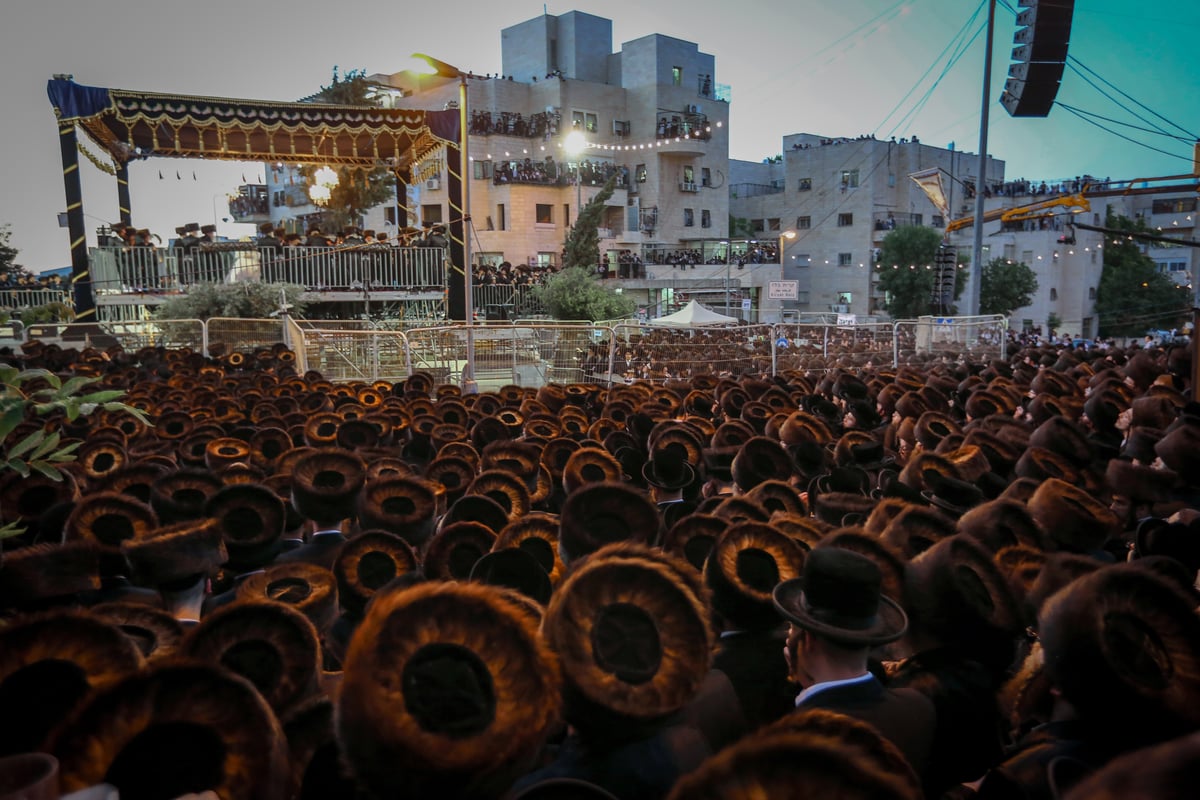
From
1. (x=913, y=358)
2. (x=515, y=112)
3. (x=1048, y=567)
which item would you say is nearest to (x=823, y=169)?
(x=515, y=112)

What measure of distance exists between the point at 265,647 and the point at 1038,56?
15.7 metres

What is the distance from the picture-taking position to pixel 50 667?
206 cm

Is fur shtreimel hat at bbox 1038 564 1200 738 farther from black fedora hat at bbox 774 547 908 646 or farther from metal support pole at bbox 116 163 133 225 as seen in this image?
metal support pole at bbox 116 163 133 225

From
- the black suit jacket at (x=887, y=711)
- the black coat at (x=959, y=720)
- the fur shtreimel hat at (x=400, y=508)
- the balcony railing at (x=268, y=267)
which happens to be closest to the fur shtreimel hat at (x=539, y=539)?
the fur shtreimel hat at (x=400, y=508)

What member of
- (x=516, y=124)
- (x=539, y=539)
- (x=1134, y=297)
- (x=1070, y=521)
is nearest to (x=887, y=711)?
(x=539, y=539)

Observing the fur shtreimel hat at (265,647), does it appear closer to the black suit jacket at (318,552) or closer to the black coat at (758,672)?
the black coat at (758,672)

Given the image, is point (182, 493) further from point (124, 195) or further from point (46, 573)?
point (124, 195)

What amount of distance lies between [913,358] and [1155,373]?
6.76 metres

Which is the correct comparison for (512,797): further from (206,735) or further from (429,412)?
(429,412)

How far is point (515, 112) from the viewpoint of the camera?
4688 centimetres

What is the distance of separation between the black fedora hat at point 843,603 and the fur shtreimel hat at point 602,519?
1.17 meters

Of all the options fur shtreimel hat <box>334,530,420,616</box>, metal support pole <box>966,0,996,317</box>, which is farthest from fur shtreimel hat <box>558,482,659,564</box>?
metal support pole <box>966,0,996,317</box>

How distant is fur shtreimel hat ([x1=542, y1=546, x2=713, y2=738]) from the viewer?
2014 millimetres

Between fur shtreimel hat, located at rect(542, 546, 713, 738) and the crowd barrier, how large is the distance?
37.3 ft
